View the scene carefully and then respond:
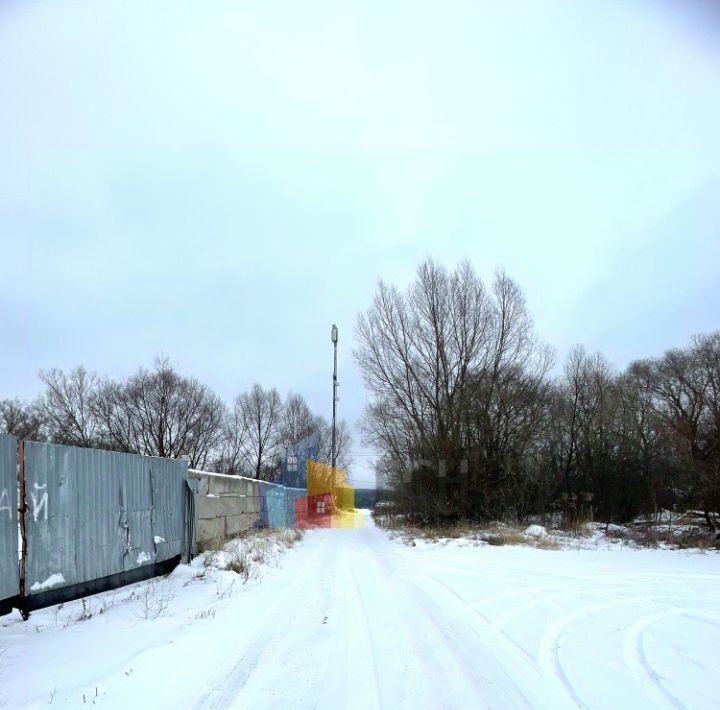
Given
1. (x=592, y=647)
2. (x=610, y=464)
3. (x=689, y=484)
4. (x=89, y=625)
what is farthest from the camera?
(x=610, y=464)

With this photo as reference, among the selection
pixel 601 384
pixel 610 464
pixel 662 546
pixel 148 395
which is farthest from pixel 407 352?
pixel 148 395

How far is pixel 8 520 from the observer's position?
241 inches

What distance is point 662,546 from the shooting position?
52.5 feet

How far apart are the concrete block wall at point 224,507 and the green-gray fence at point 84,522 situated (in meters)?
1.92

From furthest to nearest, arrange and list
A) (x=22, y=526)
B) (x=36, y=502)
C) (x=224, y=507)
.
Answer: (x=224, y=507) < (x=36, y=502) < (x=22, y=526)

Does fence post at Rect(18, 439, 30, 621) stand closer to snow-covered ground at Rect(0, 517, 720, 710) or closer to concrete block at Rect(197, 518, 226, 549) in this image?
snow-covered ground at Rect(0, 517, 720, 710)

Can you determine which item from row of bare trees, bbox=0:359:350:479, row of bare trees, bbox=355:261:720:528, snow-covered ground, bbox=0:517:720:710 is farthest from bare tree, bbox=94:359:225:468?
snow-covered ground, bbox=0:517:720:710

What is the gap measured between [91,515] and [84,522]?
0.71 feet

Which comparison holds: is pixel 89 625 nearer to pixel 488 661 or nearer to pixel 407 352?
pixel 488 661

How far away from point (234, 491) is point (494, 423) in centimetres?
1220

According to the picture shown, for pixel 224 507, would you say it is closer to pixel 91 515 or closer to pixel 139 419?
pixel 91 515

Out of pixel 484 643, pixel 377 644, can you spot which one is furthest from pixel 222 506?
pixel 484 643

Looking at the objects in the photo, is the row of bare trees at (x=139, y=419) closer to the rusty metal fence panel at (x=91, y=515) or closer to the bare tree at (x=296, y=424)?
the bare tree at (x=296, y=424)

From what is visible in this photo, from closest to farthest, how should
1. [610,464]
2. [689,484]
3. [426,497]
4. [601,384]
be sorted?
1. [689,484]
2. [426,497]
3. [610,464]
4. [601,384]
